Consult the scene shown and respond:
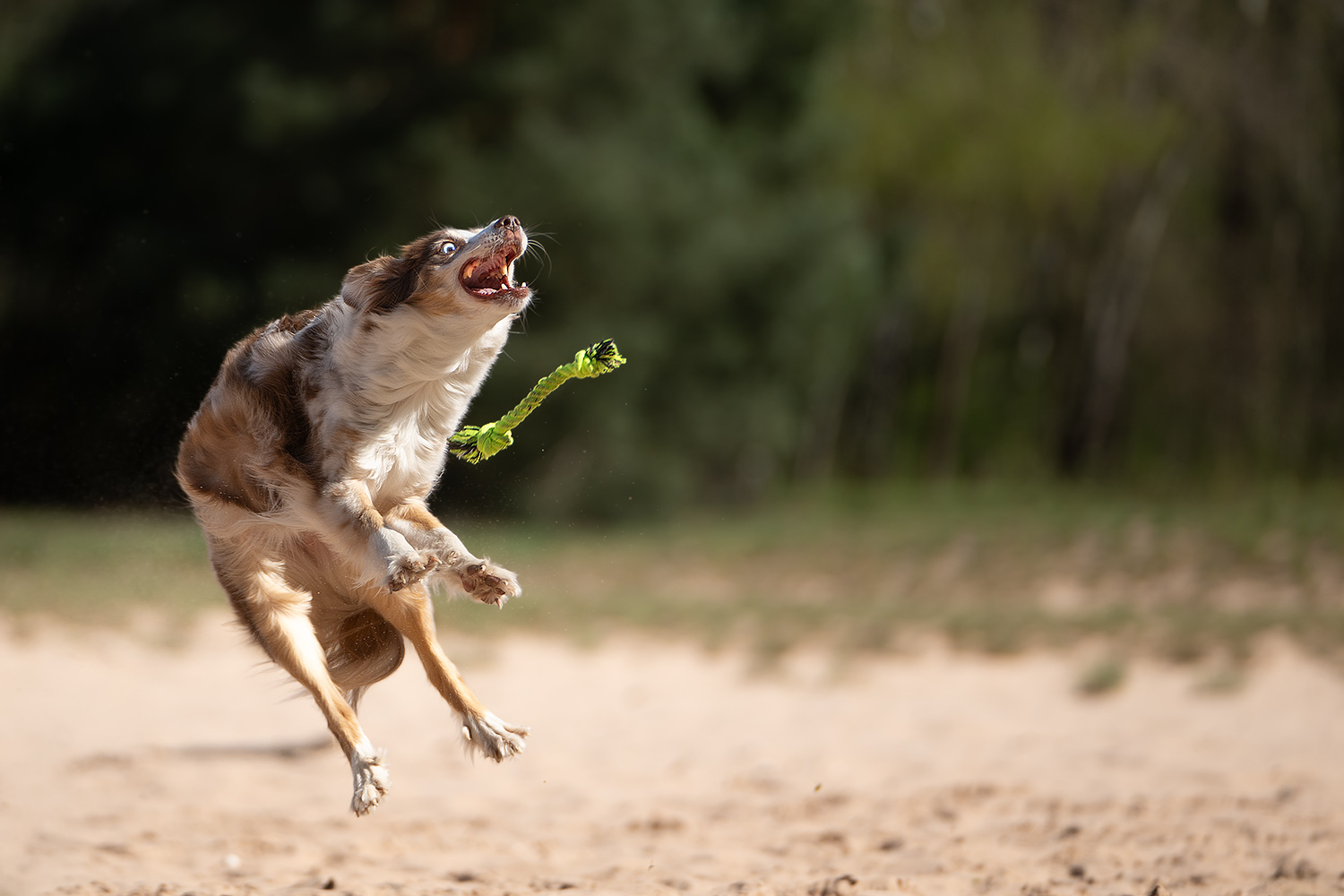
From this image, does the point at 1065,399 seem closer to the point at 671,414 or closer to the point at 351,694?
the point at 671,414

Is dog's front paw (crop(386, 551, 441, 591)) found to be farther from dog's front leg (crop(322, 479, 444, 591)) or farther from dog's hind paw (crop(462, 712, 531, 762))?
dog's hind paw (crop(462, 712, 531, 762))

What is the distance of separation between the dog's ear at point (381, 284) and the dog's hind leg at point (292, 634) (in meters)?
1.08

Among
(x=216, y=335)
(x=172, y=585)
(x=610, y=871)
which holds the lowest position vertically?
(x=610, y=871)

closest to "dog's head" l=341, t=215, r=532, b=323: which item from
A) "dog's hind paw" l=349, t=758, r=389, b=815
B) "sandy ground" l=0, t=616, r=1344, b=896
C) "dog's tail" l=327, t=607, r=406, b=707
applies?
"dog's tail" l=327, t=607, r=406, b=707

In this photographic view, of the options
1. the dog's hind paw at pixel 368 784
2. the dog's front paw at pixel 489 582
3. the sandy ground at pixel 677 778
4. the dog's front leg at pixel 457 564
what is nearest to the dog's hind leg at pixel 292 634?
the dog's hind paw at pixel 368 784

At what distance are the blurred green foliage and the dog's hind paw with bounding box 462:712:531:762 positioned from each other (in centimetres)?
560

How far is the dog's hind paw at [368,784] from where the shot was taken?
4.17m

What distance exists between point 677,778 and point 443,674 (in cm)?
270

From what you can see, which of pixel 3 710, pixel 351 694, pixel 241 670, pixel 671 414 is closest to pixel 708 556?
pixel 671 414

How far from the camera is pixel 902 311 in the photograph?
2244 cm

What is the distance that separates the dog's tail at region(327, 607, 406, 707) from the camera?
4.99 meters

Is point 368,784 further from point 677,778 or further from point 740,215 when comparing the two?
point 740,215

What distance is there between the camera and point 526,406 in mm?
4645

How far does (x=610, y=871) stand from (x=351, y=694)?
4.09 ft
